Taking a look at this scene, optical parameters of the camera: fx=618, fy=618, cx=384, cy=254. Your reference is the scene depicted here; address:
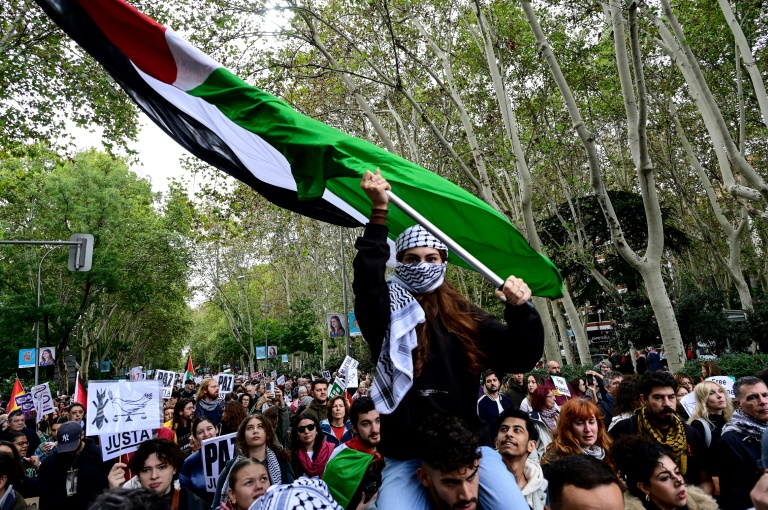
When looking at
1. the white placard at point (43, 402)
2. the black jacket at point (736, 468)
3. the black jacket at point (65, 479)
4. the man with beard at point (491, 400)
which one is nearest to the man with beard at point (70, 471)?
the black jacket at point (65, 479)

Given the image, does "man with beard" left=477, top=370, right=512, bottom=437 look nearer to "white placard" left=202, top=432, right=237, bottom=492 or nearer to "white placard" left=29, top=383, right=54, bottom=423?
"white placard" left=202, top=432, right=237, bottom=492

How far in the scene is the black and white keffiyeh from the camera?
2625 millimetres

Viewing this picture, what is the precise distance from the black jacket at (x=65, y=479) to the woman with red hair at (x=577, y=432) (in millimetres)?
4034

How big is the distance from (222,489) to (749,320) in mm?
19383

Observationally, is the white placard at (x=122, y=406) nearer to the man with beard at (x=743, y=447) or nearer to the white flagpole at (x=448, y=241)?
the white flagpole at (x=448, y=241)

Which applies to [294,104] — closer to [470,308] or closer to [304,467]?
[304,467]

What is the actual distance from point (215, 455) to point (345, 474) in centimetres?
245

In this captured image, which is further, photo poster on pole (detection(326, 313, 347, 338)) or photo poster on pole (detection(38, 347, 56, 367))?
photo poster on pole (detection(326, 313, 347, 338))

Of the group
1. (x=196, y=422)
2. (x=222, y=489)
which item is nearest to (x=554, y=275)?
(x=222, y=489)

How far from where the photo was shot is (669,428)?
15.2ft

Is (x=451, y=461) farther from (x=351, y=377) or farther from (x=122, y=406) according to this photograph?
(x=351, y=377)

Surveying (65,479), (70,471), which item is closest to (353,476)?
(65,479)

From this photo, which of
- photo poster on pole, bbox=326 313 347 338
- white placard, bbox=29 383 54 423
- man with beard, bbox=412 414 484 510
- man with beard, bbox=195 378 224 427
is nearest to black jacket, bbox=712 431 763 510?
man with beard, bbox=412 414 484 510

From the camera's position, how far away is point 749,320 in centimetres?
1939
